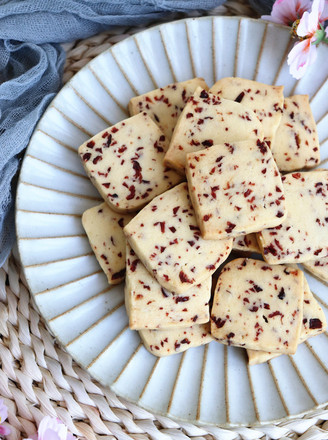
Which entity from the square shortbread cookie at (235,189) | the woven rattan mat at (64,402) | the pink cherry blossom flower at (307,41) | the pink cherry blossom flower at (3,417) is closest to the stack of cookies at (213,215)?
the square shortbread cookie at (235,189)

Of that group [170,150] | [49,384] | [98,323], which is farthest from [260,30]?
[49,384]

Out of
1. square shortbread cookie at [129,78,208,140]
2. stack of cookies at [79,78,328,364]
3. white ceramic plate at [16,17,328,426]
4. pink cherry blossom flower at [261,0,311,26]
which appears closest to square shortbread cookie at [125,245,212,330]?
stack of cookies at [79,78,328,364]

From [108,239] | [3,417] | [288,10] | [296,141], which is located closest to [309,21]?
[288,10]

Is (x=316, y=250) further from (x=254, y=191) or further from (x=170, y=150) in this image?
(x=170, y=150)

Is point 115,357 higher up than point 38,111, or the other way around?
point 38,111

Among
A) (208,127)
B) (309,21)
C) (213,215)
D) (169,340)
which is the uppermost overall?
(309,21)

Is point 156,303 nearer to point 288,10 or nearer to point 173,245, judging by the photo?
point 173,245

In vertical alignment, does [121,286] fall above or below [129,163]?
below
